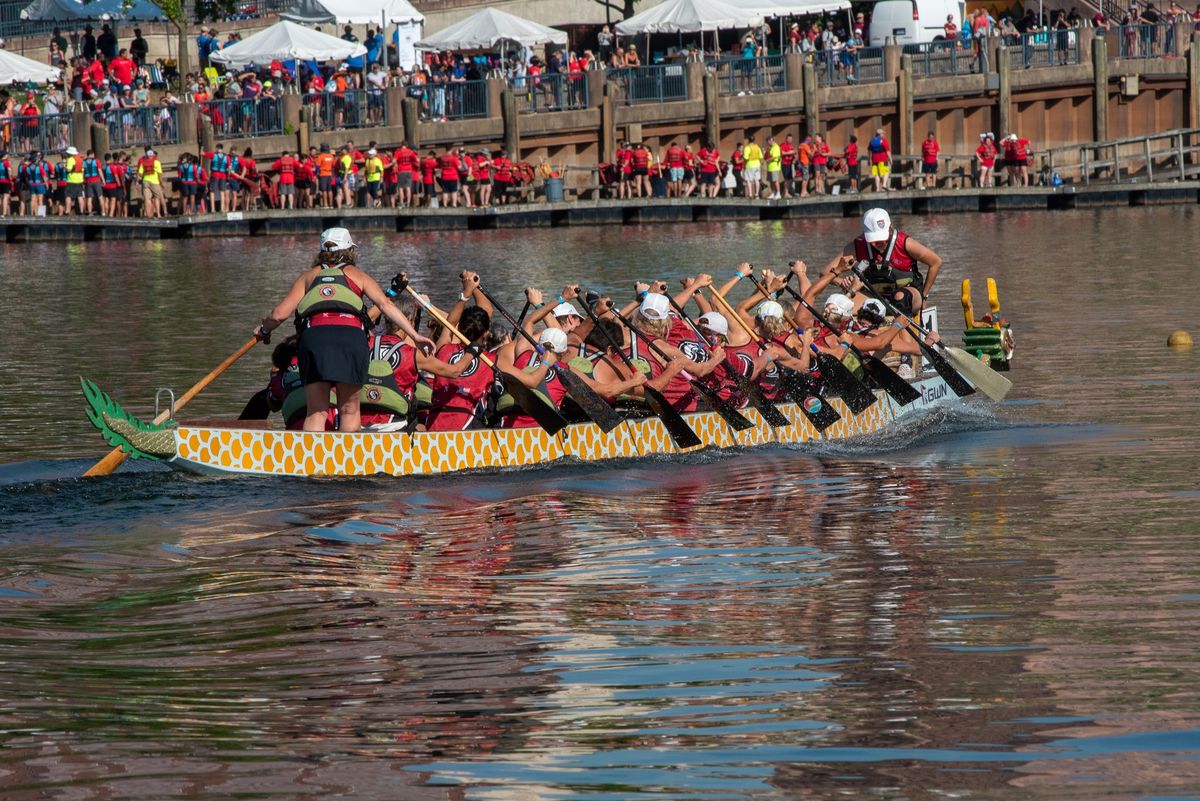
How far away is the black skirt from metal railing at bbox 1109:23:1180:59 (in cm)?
3696

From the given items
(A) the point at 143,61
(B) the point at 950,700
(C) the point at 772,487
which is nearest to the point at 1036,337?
(C) the point at 772,487

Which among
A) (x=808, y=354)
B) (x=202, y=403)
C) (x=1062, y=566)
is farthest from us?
(x=202, y=403)

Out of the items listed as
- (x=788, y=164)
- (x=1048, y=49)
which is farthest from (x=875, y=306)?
(x=1048, y=49)

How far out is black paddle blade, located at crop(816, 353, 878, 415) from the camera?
50.5ft

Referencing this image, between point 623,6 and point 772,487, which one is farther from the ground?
point 623,6

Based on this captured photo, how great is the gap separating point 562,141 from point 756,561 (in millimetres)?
32874

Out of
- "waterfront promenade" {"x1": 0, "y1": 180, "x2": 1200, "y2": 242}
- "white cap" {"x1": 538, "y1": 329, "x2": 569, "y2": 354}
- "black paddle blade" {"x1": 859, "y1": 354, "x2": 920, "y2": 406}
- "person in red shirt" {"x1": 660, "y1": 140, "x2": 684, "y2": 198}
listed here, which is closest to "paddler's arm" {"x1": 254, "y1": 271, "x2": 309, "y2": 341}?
"white cap" {"x1": 538, "y1": 329, "x2": 569, "y2": 354}

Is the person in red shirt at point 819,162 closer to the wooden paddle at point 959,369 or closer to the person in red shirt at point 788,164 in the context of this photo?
the person in red shirt at point 788,164

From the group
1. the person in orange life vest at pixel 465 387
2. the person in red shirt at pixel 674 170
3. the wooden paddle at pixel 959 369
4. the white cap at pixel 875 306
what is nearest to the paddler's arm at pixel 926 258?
the wooden paddle at pixel 959 369

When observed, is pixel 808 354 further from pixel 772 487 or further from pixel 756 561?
pixel 756 561

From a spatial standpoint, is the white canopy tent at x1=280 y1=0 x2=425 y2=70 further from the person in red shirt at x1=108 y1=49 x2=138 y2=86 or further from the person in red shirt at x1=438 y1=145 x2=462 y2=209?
the person in red shirt at x1=438 y1=145 x2=462 y2=209

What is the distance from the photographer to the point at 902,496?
40.5ft

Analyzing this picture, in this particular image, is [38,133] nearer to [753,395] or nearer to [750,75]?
[750,75]

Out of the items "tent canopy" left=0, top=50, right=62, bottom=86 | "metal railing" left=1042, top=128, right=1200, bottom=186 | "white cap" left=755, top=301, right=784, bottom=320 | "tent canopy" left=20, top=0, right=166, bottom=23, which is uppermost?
"tent canopy" left=20, top=0, right=166, bottom=23
